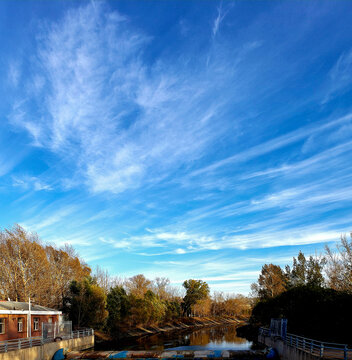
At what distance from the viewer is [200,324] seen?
9581cm

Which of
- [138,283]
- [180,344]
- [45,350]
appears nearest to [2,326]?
[45,350]

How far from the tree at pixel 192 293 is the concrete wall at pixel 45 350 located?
2492 inches

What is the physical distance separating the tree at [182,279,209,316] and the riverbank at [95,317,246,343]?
440 centimetres

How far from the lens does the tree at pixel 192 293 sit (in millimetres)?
99188

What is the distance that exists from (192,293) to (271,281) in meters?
30.5

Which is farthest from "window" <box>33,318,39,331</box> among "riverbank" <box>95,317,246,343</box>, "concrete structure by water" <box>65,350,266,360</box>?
"riverbank" <box>95,317,246,343</box>

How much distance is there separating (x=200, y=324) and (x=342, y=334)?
245ft

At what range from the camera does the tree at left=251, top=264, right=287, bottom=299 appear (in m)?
74.9

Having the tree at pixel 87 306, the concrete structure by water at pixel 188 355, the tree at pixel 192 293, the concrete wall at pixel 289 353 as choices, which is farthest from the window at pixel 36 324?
the tree at pixel 192 293

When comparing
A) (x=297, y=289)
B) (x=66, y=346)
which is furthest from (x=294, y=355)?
(x=66, y=346)

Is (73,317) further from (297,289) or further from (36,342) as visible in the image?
(297,289)

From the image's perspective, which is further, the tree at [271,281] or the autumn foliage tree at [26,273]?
the tree at [271,281]

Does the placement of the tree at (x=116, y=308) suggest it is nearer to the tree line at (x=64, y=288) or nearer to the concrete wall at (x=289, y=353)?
the tree line at (x=64, y=288)

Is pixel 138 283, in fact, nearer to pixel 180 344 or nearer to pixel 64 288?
pixel 64 288
